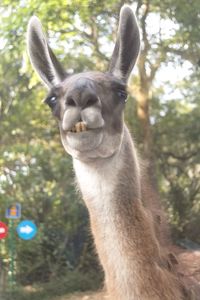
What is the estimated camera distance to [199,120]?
15398 mm

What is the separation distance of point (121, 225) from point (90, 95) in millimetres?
813

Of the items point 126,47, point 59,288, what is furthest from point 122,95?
point 59,288

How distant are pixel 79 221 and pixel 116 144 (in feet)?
38.6

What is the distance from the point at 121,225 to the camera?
3.01m

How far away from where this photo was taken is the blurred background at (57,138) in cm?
1062

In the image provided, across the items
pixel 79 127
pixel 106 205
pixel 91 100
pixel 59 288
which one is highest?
pixel 91 100

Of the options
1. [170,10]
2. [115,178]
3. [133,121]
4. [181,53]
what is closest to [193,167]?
[133,121]

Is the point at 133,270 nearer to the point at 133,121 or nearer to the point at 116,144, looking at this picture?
the point at 116,144

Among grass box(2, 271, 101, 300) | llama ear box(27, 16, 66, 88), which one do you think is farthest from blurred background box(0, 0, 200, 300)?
llama ear box(27, 16, 66, 88)

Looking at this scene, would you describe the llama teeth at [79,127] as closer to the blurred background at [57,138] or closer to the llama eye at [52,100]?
the llama eye at [52,100]

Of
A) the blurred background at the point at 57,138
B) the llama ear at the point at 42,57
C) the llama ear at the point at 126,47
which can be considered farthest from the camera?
the blurred background at the point at 57,138

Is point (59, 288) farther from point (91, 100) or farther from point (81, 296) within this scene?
point (91, 100)

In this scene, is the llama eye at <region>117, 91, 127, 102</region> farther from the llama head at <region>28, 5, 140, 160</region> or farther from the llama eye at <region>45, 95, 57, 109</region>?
the llama eye at <region>45, 95, 57, 109</region>

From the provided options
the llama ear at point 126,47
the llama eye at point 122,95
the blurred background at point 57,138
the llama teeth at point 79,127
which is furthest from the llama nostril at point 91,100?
the blurred background at point 57,138
